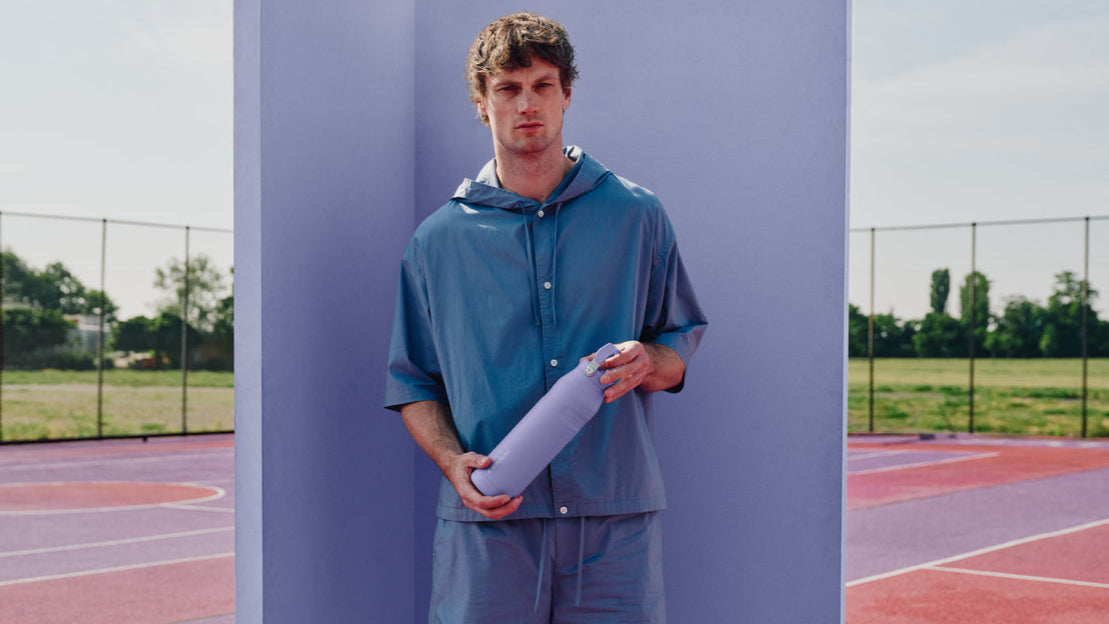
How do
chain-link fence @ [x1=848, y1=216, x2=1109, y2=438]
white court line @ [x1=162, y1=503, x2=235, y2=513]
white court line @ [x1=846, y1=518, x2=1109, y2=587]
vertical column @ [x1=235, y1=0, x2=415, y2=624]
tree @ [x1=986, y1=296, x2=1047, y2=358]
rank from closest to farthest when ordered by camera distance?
vertical column @ [x1=235, y1=0, x2=415, y2=624], white court line @ [x1=846, y1=518, x2=1109, y2=587], white court line @ [x1=162, y1=503, x2=235, y2=513], chain-link fence @ [x1=848, y1=216, x2=1109, y2=438], tree @ [x1=986, y1=296, x2=1047, y2=358]

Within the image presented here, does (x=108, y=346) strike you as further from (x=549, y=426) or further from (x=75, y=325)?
(x=549, y=426)

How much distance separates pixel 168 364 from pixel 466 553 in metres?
22.8

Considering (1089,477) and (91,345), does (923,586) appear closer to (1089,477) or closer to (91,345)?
(1089,477)

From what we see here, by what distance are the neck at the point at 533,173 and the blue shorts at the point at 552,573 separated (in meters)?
0.67

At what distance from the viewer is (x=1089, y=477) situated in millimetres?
11656

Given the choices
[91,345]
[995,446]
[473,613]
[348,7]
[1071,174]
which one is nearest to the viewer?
[473,613]

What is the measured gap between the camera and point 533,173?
1.96 m

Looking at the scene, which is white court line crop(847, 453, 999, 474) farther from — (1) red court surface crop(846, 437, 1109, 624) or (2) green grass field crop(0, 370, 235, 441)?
(2) green grass field crop(0, 370, 235, 441)

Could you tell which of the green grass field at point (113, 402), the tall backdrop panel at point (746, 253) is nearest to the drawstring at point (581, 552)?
A: the tall backdrop panel at point (746, 253)

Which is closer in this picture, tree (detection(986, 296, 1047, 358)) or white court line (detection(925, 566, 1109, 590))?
white court line (detection(925, 566, 1109, 590))

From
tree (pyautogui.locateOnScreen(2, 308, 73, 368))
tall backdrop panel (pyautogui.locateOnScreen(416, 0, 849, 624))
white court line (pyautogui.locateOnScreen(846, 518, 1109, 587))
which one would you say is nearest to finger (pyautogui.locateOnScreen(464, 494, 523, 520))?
tall backdrop panel (pyautogui.locateOnScreen(416, 0, 849, 624))

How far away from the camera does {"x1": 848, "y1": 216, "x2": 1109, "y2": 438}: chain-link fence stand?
16969 mm

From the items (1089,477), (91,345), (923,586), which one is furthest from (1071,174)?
(91,345)

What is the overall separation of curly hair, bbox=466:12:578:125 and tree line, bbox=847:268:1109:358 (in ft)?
65.7
